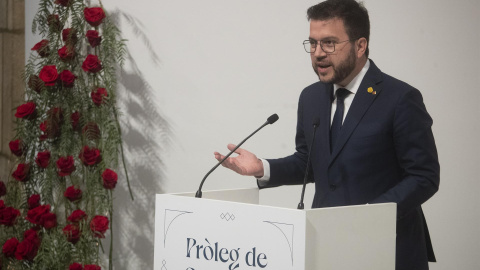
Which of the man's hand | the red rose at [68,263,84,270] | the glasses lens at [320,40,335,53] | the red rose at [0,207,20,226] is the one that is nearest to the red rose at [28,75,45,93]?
the red rose at [0,207,20,226]

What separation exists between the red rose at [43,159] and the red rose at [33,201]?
0.16 m

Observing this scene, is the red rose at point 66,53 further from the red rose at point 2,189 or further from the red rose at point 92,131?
the red rose at point 2,189

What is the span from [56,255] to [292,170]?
1.58 m

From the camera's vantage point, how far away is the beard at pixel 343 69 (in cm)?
238

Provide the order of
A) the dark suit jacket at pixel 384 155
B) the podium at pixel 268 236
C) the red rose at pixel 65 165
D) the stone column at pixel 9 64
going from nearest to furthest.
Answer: the podium at pixel 268 236 < the dark suit jacket at pixel 384 155 < the red rose at pixel 65 165 < the stone column at pixel 9 64

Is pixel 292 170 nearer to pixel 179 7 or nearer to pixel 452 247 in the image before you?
pixel 452 247

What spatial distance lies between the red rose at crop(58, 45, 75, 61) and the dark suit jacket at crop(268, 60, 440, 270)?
1.69 metres

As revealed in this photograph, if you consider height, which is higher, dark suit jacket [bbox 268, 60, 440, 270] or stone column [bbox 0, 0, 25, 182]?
stone column [bbox 0, 0, 25, 182]


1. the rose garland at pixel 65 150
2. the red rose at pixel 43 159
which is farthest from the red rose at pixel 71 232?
the red rose at pixel 43 159

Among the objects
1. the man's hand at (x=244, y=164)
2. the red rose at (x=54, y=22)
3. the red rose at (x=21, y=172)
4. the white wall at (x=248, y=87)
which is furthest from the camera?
the red rose at (x=54, y=22)

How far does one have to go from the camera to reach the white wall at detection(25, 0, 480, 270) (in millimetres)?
3188

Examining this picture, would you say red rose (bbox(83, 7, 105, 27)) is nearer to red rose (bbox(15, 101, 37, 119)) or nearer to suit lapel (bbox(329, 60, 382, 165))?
red rose (bbox(15, 101, 37, 119))

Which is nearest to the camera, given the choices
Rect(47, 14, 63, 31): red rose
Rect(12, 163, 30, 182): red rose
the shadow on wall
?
Rect(12, 163, 30, 182): red rose

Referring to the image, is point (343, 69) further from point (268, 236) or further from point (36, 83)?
point (36, 83)
